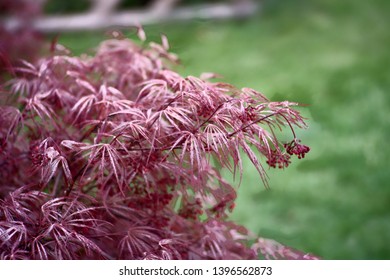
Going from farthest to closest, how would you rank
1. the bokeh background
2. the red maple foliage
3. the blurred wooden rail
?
the blurred wooden rail
the bokeh background
the red maple foliage

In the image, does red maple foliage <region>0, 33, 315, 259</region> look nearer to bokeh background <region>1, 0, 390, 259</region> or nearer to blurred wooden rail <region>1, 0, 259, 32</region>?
bokeh background <region>1, 0, 390, 259</region>

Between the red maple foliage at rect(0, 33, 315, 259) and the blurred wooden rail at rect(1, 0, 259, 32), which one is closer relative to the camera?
the red maple foliage at rect(0, 33, 315, 259)

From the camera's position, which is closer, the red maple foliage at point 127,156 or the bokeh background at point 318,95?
the red maple foliage at point 127,156

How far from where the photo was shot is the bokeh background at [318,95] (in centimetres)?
199

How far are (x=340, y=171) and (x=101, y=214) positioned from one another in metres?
1.33

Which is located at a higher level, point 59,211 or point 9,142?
point 9,142

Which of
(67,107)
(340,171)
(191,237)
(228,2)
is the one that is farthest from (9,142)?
(228,2)

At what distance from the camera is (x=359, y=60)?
3014 millimetres

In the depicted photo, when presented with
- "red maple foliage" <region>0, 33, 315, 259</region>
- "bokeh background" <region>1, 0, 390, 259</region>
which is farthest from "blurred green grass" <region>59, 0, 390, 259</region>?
"red maple foliage" <region>0, 33, 315, 259</region>

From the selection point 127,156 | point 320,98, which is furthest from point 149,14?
point 127,156

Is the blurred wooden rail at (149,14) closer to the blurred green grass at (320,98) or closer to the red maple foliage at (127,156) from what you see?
the blurred green grass at (320,98)

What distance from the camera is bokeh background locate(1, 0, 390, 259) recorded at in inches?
78.2

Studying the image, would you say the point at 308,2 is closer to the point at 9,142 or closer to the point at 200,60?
the point at 200,60

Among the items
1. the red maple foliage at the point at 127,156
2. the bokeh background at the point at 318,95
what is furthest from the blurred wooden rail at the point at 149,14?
the red maple foliage at the point at 127,156
